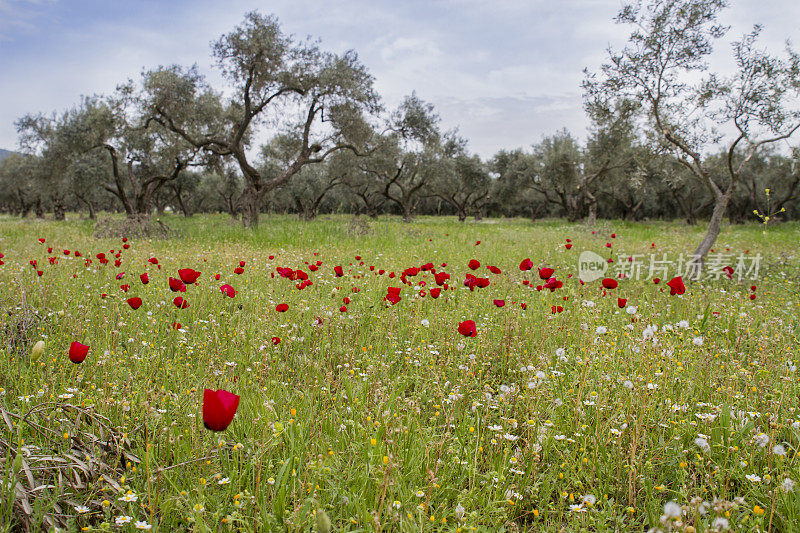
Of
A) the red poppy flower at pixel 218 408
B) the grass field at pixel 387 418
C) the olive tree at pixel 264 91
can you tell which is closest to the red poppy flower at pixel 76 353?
the grass field at pixel 387 418

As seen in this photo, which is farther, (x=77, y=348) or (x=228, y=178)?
(x=228, y=178)

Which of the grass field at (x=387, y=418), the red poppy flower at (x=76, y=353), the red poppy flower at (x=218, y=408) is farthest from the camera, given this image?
the red poppy flower at (x=76, y=353)

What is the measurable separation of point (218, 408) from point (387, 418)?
47.3 inches

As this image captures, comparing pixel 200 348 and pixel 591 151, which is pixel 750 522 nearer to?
pixel 200 348

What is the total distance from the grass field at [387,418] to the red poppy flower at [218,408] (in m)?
0.48

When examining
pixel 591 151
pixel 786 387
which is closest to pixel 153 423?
pixel 786 387

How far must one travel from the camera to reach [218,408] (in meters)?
1.49

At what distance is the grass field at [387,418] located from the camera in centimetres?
199

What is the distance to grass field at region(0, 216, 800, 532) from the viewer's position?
1986 mm

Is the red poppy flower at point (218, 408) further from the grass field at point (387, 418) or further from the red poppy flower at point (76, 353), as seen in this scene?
the red poppy flower at point (76, 353)

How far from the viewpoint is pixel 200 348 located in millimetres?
3617

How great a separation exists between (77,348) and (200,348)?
1.51 m

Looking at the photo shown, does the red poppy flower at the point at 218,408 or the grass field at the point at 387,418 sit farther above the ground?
the red poppy flower at the point at 218,408

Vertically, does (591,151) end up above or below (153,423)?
above
